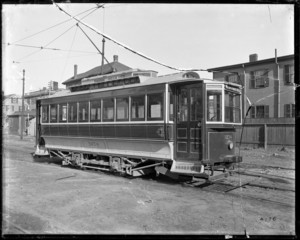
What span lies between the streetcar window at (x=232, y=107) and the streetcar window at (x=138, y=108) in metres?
2.65

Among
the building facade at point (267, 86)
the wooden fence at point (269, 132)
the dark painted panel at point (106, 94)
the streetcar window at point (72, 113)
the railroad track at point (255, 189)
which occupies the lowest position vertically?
the railroad track at point (255, 189)

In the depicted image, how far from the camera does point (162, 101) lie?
8.79m

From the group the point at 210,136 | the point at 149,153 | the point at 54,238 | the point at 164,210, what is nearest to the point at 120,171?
the point at 149,153

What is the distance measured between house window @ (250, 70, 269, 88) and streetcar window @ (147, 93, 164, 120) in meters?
17.3

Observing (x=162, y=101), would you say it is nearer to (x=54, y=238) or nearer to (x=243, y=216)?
(x=243, y=216)

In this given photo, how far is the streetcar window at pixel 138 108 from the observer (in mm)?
9305

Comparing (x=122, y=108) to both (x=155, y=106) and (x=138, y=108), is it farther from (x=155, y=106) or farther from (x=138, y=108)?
(x=155, y=106)

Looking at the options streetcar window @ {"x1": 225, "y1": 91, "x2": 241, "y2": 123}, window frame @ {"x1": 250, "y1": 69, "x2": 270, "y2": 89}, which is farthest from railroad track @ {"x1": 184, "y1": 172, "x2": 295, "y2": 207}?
window frame @ {"x1": 250, "y1": 69, "x2": 270, "y2": 89}

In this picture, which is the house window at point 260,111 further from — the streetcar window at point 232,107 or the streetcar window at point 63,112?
the streetcar window at point 63,112

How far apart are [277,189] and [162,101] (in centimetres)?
419

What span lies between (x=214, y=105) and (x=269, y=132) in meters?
13.9

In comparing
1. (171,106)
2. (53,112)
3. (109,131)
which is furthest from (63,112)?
(171,106)

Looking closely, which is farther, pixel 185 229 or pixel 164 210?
pixel 164 210

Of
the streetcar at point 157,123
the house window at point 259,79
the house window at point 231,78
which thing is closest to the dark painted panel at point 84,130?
the streetcar at point 157,123
